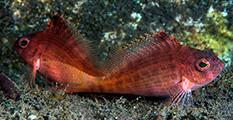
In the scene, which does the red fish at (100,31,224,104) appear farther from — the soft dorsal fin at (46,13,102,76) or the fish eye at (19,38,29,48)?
the fish eye at (19,38,29,48)

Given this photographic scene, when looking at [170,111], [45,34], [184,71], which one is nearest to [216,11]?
[184,71]

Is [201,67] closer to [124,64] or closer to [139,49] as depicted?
[139,49]

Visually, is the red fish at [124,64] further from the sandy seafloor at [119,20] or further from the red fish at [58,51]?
the sandy seafloor at [119,20]

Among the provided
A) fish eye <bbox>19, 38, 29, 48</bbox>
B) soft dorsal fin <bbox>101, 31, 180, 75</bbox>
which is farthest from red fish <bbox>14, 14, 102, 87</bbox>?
soft dorsal fin <bbox>101, 31, 180, 75</bbox>

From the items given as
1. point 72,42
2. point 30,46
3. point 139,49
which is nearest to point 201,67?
point 139,49

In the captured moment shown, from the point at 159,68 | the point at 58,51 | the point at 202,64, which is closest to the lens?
the point at 202,64

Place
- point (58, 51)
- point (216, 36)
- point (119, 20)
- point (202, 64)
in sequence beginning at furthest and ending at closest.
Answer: point (216, 36)
point (119, 20)
point (58, 51)
point (202, 64)

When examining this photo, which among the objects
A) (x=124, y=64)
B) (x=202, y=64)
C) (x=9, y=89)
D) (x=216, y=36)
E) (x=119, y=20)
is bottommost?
(x=9, y=89)

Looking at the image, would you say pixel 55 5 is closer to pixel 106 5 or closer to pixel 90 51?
pixel 106 5
